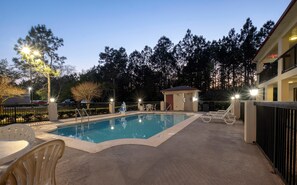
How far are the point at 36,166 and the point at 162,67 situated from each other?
3030 cm

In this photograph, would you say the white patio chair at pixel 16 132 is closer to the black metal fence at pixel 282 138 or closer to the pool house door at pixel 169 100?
the black metal fence at pixel 282 138

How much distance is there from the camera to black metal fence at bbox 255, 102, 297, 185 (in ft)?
7.38

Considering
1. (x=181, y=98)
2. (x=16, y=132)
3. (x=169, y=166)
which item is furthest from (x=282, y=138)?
(x=181, y=98)

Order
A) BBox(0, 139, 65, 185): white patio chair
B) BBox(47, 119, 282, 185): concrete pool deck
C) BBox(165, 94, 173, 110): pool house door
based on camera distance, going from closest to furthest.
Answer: BBox(0, 139, 65, 185): white patio chair < BBox(47, 119, 282, 185): concrete pool deck < BBox(165, 94, 173, 110): pool house door

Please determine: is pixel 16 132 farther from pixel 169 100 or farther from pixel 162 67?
pixel 162 67

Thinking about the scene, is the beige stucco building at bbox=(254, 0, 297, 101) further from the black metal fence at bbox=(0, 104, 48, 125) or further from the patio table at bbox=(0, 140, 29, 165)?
the black metal fence at bbox=(0, 104, 48, 125)

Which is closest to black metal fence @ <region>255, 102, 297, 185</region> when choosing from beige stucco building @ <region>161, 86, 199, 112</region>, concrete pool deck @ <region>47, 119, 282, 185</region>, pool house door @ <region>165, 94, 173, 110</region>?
concrete pool deck @ <region>47, 119, 282, 185</region>

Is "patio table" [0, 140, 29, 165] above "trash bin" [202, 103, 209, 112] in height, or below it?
above

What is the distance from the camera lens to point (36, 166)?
1.33 meters

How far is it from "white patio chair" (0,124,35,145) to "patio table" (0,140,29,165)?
0.71m

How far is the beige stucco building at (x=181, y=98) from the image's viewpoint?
16469 mm

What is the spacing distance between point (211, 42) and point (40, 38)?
27.3m

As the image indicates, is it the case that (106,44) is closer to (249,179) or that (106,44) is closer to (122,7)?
(122,7)

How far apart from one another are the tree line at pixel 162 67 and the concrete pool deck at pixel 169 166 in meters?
18.5
